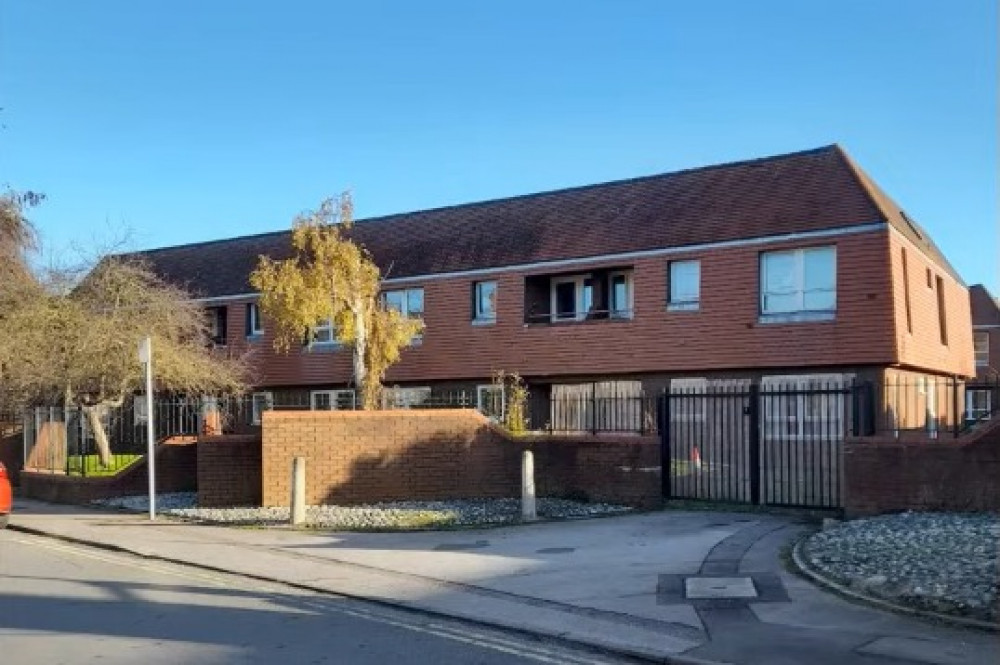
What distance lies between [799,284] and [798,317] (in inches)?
31.7

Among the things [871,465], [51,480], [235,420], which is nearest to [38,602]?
[871,465]

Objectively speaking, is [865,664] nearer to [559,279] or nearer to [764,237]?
[764,237]

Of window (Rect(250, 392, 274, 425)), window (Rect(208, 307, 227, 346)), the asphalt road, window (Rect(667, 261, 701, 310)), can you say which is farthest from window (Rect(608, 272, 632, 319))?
the asphalt road

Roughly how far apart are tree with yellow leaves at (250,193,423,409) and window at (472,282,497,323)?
5.70m

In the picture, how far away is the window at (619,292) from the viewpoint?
2773 cm

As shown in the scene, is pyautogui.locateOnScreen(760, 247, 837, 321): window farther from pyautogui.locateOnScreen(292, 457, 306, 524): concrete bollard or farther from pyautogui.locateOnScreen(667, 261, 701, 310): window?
pyautogui.locateOnScreen(292, 457, 306, 524): concrete bollard

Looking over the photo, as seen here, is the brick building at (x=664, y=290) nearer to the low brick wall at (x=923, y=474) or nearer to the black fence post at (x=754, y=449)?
the black fence post at (x=754, y=449)

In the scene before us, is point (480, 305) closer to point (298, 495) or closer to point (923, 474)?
point (298, 495)

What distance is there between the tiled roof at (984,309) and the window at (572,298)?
32.1 m

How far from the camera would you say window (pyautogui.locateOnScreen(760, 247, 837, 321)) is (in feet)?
76.8

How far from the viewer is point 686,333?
25391mm

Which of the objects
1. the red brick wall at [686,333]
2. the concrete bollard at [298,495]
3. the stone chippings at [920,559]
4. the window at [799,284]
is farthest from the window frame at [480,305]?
the stone chippings at [920,559]

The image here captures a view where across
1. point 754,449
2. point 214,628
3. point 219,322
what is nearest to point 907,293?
point 754,449

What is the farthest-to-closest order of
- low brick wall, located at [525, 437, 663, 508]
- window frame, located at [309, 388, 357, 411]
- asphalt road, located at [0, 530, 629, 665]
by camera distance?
window frame, located at [309, 388, 357, 411] < low brick wall, located at [525, 437, 663, 508] < asphalt road, located at [0, 530, 629, 665]
